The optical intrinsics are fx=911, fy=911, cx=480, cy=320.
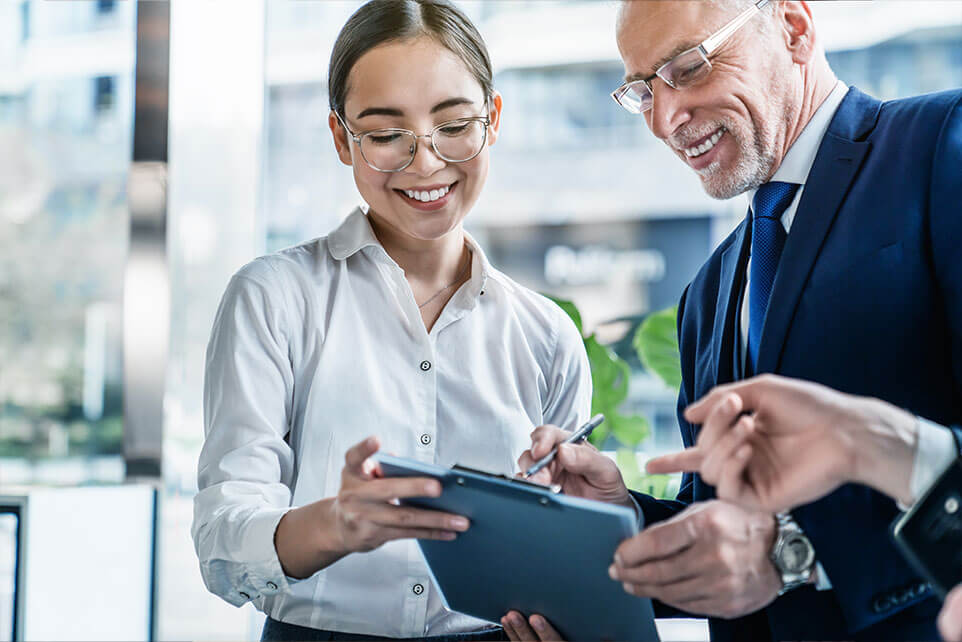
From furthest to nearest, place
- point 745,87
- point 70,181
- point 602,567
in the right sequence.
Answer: point 70,181 < point 745,87 < point 602,567

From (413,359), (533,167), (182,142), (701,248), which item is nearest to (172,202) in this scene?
(182,142)

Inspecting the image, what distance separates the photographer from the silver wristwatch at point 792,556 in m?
1.25

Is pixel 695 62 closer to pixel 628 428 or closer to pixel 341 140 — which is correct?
pixel 341 140

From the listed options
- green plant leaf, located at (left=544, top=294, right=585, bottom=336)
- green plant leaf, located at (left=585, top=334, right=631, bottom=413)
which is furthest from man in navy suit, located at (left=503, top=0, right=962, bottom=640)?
green plant leaf, located at (left=585, top=334, right=631, bottom=413)

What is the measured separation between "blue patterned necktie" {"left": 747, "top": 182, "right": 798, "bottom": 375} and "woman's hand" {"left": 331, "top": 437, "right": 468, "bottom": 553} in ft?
1.89

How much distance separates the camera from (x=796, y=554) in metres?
1.26

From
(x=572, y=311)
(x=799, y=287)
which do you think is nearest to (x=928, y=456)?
(x=799, y=287)

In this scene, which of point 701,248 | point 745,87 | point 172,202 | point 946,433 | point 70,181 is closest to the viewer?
point 946,433

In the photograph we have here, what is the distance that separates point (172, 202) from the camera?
3.25m

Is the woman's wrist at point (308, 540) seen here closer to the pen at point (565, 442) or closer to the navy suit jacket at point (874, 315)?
the pen at point (565, 442)

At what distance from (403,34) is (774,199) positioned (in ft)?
2.25

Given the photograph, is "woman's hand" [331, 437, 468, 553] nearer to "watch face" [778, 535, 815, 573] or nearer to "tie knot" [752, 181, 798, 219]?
"watch face" [778, 535, 815, 573]

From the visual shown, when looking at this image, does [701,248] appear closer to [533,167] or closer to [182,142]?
[533,167]

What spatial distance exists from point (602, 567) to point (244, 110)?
2741 mm
